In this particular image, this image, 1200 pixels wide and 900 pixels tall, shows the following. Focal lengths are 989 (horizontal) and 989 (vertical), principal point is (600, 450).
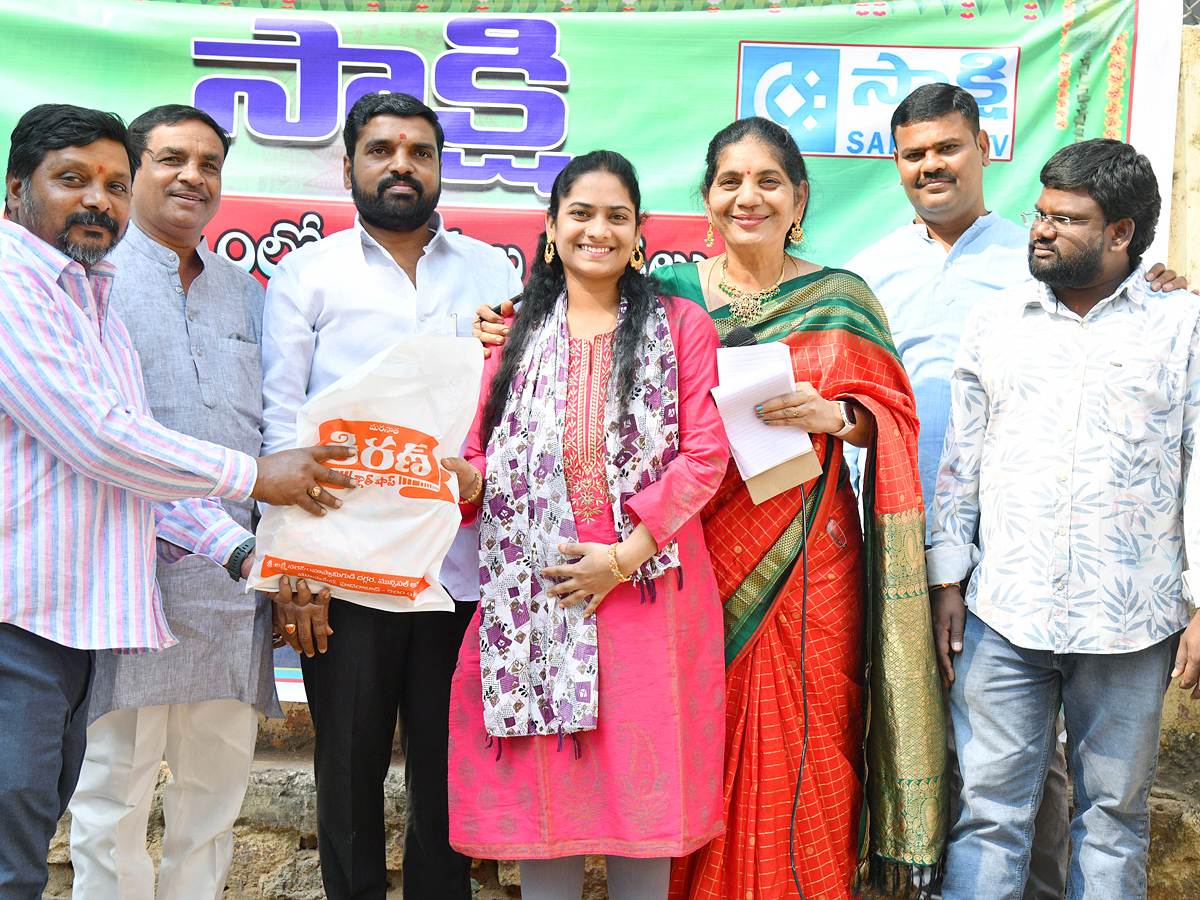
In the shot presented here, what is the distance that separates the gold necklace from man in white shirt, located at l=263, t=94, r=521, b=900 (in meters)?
0.72

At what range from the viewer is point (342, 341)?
8.81 feet

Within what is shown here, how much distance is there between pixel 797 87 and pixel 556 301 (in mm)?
1501

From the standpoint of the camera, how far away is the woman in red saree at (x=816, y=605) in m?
2.40

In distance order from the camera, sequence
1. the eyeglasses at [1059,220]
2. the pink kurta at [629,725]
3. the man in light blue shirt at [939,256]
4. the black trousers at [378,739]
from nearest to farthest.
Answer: the pink kurta at [629,725], the eyeglasses at [1059,220], the black trousers at [378,739], the man in light blue shirt at [939,256]

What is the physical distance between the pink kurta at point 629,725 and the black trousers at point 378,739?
0.29 m

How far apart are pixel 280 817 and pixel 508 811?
1526 mm

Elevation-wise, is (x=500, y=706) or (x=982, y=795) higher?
(x=500, y=706)

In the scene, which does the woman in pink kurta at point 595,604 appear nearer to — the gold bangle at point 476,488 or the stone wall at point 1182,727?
Result: the gold bangle at point 476,488

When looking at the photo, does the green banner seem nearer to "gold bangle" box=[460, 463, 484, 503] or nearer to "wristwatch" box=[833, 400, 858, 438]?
"wristwatch" box=[833, 400, 858, 438]

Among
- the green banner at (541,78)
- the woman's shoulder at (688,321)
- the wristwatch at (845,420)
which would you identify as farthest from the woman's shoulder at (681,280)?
the green banner at (541,78)

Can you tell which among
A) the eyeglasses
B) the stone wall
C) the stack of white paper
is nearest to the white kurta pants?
the stack of white paper

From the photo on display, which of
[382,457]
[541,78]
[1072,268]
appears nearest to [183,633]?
[382,457]

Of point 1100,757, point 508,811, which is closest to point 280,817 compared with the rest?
point 508,811

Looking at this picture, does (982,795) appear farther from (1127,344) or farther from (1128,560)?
(1127,344)
